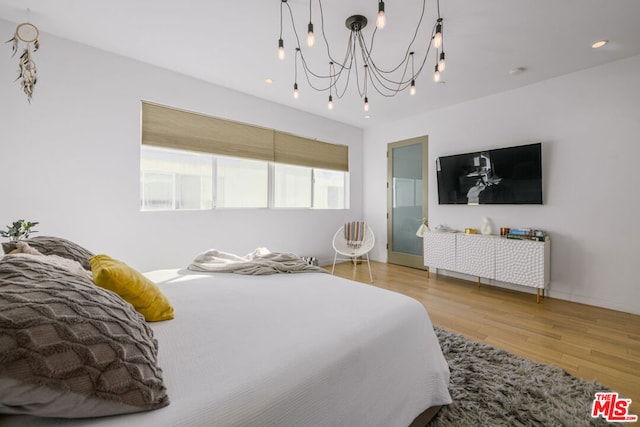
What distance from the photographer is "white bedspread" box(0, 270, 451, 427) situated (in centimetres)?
76

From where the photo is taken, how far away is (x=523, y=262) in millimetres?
3129

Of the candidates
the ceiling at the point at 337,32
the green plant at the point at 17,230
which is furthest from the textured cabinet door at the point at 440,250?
the green plant at the point at 17,230

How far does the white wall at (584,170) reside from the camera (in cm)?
276

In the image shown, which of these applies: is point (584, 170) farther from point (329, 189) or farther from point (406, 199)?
point (329, 189)

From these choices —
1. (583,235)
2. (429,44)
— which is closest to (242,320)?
(429,44)

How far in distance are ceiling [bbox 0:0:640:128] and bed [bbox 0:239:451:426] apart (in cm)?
213

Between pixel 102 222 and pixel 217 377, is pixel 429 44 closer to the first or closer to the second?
pixel 217 377

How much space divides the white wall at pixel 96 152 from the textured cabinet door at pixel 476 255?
300cm

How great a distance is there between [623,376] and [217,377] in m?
2.51

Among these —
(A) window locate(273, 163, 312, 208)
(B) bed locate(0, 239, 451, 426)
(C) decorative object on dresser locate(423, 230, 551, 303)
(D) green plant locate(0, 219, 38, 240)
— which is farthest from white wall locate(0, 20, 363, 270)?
(C) decorative object on dresser locate(423, 230, 551, 303)

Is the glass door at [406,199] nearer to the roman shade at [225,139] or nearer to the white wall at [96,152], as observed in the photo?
the roman shade at [225,139]

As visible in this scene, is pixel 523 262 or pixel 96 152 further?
pixel 523 262

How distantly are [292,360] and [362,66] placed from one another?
2994mm

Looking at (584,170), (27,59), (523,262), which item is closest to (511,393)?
(523,262)
